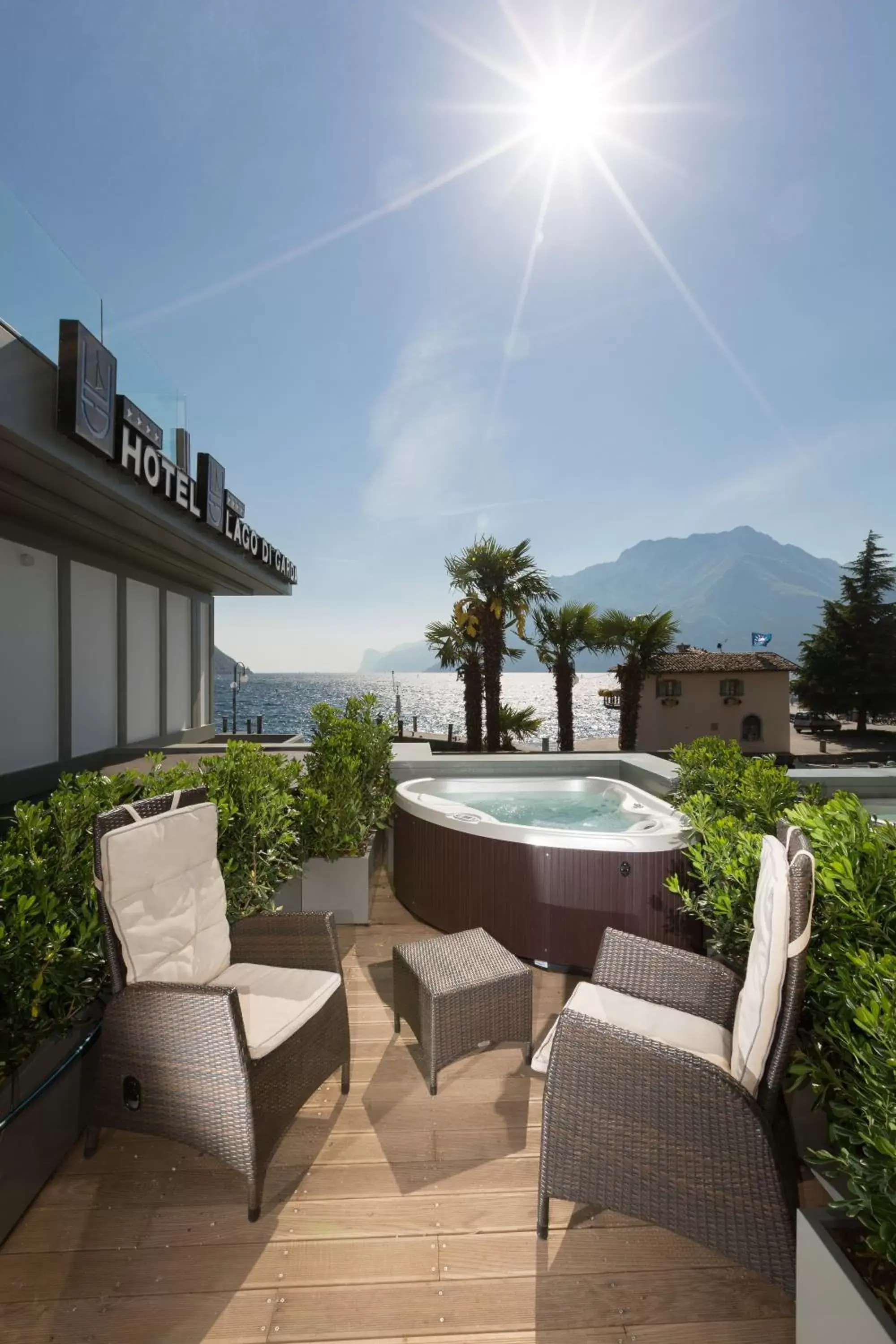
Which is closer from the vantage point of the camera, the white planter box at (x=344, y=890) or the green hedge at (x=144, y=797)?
the green hedge at (x=144, y=797)

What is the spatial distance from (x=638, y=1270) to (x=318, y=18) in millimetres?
10758

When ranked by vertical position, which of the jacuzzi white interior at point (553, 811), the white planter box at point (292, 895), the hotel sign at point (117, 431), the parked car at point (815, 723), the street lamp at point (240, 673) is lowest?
the parked car at point (815, 723)

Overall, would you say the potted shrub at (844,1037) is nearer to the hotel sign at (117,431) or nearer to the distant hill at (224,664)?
the hotel sign at (117,431)

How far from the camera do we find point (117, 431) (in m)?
4.85

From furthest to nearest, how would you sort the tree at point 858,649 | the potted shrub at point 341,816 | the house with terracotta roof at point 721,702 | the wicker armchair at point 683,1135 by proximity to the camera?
1. the tree at point 858,649
2. the house with terracotta roof at point 721,702
3. the potted shrub at point 341,816
4. the wicker armchair at point 683,1135

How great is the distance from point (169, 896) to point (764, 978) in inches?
71.9

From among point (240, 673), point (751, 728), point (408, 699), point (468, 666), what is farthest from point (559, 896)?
point (408, 699)

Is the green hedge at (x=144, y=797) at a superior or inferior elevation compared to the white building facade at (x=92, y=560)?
inferior

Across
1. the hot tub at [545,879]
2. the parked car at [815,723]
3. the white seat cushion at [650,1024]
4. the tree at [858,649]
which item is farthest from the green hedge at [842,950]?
the parked car at [815,723]

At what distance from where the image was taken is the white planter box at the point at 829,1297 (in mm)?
999

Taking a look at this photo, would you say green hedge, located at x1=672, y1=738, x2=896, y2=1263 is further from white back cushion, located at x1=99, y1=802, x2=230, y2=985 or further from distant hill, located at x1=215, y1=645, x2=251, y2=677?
distant hill, located at x1=215, y1=645, x2=251, y2=677

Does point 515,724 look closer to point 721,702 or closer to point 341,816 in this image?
point 721,702

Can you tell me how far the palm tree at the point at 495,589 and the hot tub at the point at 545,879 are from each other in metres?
9.75

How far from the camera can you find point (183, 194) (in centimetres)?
895
